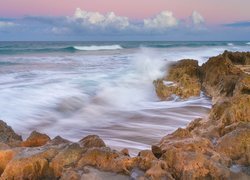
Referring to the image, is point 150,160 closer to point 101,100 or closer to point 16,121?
point 16,121

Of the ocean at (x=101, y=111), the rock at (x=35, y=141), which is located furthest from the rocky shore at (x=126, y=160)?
the ocean at (x=101, y=111)

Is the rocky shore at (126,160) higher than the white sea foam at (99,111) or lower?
higher

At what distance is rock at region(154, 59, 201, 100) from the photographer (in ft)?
31.2

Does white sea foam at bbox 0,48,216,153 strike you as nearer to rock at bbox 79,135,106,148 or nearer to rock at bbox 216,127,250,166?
rock at bbox 79,135,106,148

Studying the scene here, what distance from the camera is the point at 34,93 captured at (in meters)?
11.1

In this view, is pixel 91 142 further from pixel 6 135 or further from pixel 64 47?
→ pixel 64 47

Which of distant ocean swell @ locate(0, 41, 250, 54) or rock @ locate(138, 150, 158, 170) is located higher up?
rock @ locate(138, 150, 158, 170)

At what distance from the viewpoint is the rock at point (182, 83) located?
374 inches

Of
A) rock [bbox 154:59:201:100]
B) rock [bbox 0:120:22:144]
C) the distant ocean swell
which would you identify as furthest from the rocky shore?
the distant ocean swell

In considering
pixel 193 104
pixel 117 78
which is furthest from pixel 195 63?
pixel 117 78

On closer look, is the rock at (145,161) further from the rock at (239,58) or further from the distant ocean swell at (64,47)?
the distant ocean swell at (64,47)

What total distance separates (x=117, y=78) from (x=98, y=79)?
807 millimetres

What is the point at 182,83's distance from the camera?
980 centimetres

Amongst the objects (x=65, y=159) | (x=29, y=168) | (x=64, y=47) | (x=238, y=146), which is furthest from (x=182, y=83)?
(x=64, y=47)
